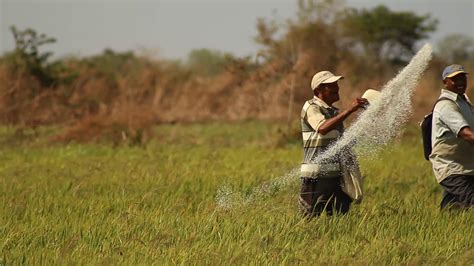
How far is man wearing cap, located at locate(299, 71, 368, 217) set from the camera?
5.35 metres

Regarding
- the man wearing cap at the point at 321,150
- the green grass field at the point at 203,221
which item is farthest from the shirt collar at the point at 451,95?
the man wearing cap at the point at 321,150

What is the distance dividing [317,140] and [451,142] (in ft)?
3.45

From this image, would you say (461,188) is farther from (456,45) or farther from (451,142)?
(456,45)

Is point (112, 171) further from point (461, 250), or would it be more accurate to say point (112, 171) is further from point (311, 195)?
point (461, 250)

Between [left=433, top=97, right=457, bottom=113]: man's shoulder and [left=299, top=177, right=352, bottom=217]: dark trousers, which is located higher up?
[left=433, top=97, right=457, bottom=113]: man's shoulder

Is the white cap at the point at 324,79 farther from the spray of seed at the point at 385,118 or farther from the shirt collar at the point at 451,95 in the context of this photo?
the shirt collar at the point at 451,95

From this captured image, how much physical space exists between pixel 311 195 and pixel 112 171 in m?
4.66

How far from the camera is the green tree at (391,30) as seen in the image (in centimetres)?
3338

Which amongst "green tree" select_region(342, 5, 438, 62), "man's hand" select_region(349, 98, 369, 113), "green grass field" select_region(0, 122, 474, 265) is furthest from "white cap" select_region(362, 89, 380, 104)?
"green tree" select_region(342, 5, 438, 62)

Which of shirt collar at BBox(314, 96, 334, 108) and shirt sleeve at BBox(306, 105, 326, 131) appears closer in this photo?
shirt sleeve at BBox(306, 105, 326, 131)

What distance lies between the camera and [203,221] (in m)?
5.59

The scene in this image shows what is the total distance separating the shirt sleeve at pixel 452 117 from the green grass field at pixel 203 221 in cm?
55

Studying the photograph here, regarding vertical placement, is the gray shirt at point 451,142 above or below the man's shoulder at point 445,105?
below

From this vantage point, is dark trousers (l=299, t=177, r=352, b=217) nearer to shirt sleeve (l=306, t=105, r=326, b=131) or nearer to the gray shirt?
shirt sleeve (l=306, t=105, r=326, b=131)
